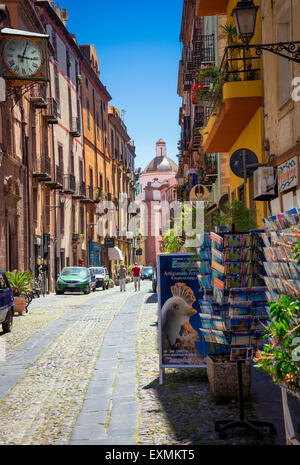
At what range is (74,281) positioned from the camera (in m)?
33.8

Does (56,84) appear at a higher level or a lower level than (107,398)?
higher

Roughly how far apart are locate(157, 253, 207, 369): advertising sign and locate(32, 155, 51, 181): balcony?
83.8 feet

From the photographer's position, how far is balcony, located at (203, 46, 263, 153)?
551 inches

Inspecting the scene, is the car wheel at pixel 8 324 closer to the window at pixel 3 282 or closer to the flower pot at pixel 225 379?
the window at pixel 3 282

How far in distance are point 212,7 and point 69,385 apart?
13.2 meters

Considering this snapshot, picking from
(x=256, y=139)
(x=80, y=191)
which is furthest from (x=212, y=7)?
(x=80, y=191)

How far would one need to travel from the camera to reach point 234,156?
1373 centimetres

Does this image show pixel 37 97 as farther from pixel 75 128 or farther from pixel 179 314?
pixel 179 314

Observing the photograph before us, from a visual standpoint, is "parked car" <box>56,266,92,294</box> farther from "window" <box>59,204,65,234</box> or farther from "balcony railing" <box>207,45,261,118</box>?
"balcony railing" <box>207,45,261,118</box>
